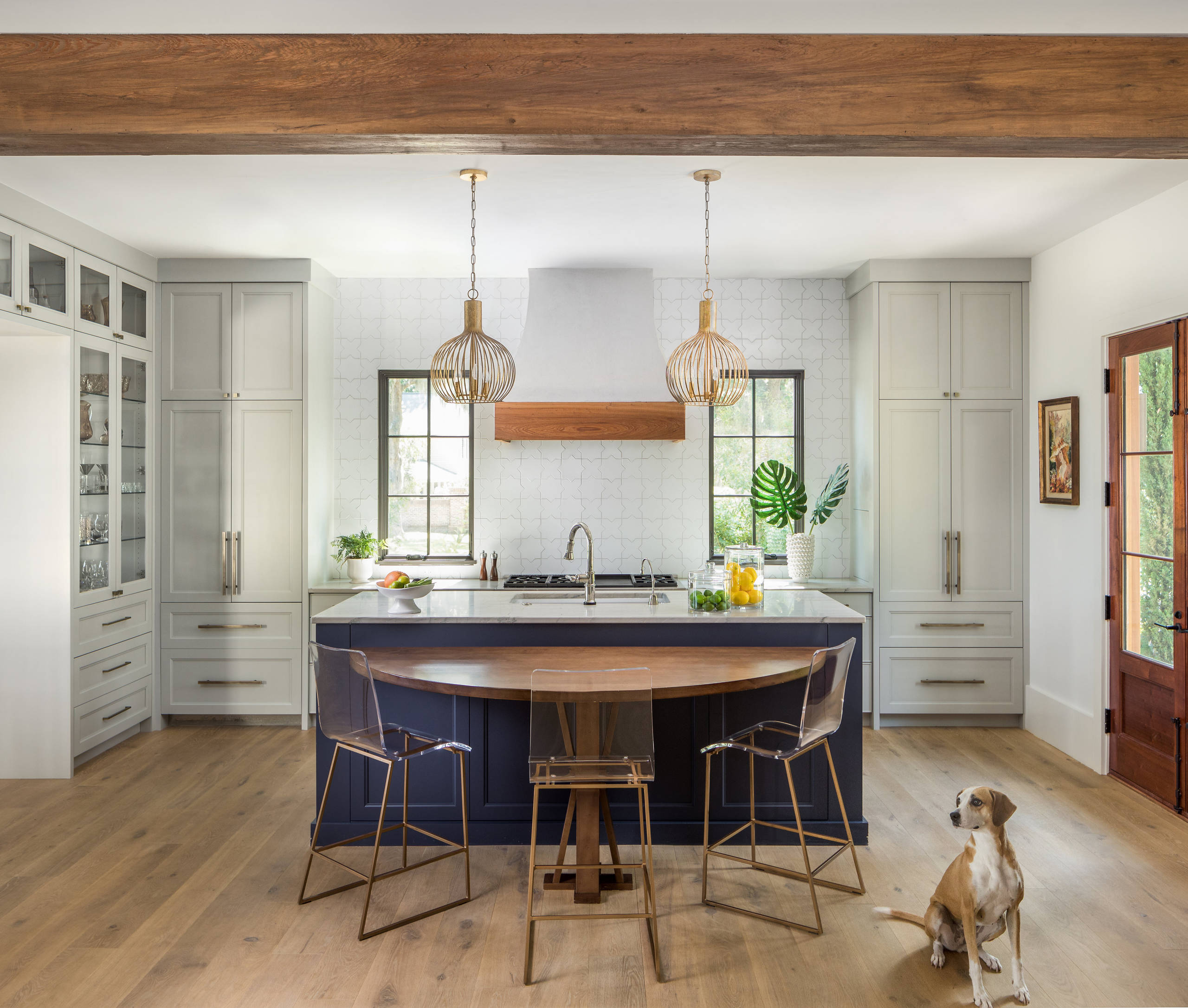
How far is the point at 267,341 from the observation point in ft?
16.6

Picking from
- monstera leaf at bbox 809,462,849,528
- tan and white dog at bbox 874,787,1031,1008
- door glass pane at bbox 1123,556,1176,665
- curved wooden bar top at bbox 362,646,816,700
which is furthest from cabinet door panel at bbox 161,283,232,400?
door glass pane at bbox 1123,556,1176,665

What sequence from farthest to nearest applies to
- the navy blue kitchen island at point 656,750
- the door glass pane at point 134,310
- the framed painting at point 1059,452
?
the door glass pane at point 134,310 → the framed painting at point 1059,452 → the navy blue kitchen island at point 656,750

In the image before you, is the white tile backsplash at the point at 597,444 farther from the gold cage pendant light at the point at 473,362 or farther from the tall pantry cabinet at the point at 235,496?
the gold cage pendant light at the point at 473,362

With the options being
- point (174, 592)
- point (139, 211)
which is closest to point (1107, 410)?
point (139, 211)

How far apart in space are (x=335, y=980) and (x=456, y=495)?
3552 mm

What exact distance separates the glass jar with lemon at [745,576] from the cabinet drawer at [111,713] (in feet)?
11.0

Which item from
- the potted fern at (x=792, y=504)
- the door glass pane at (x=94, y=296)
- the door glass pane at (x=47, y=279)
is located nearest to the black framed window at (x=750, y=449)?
the potted fern at (x=792, y=504)

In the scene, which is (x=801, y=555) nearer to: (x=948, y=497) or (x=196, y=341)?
(x=948, y=497)

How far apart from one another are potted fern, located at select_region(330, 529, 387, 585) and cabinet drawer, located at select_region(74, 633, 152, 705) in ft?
3.95

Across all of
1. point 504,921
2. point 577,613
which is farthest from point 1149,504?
point 504,921

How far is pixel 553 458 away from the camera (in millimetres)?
5621

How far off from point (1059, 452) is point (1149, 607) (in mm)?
1032

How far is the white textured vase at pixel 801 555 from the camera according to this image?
207 inches

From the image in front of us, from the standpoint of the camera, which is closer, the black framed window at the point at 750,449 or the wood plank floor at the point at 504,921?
the wood plank floor at the point at 504,921
